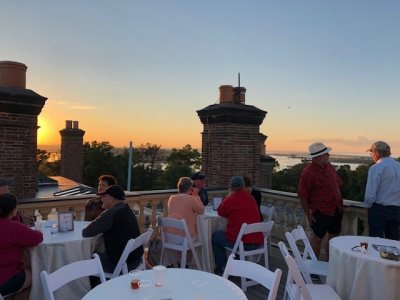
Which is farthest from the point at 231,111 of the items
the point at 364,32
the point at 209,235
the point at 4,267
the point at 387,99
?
the point at 387,99

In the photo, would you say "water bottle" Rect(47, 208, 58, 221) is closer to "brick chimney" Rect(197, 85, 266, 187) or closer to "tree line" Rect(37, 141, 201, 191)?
"brick chimney" Rect(197, 85, 266, 187)

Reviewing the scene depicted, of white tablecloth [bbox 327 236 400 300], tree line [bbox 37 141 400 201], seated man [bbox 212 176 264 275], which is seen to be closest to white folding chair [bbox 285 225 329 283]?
white tablecloth [bbox 327 236 400 300]

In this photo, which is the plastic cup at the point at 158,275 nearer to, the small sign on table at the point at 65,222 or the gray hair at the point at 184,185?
the small sign on table at the point at 65,222

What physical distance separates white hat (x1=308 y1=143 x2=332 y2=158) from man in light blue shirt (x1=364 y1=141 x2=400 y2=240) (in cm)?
55

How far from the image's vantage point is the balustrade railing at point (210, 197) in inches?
188

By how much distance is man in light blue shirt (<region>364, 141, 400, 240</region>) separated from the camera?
4.18 m

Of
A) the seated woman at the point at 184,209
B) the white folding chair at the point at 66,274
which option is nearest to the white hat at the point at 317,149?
the seated woman at the point at 184,209

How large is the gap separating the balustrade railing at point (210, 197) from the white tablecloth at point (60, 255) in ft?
3.73

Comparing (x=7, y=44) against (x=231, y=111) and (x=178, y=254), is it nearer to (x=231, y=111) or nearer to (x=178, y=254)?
(x=231, y=111)

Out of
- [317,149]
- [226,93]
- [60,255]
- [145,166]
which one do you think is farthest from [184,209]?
[145,166]

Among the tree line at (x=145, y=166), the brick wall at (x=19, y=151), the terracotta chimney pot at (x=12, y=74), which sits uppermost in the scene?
the terracotta chimney pot at (x=12, y=74)

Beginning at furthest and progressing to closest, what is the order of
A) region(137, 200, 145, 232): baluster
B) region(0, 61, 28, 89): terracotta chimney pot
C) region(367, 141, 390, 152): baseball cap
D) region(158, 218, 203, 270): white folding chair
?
region(137, 200, 145, 232): baluster → region(0, 61, 28, 89): terracotta chimney pot → region(158, 218, 203, 270): white folding chair → region(367, 141, 390, 152): baseball cap

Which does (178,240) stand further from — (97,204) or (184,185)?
(97,204)

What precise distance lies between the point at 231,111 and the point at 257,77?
2.50 metres
